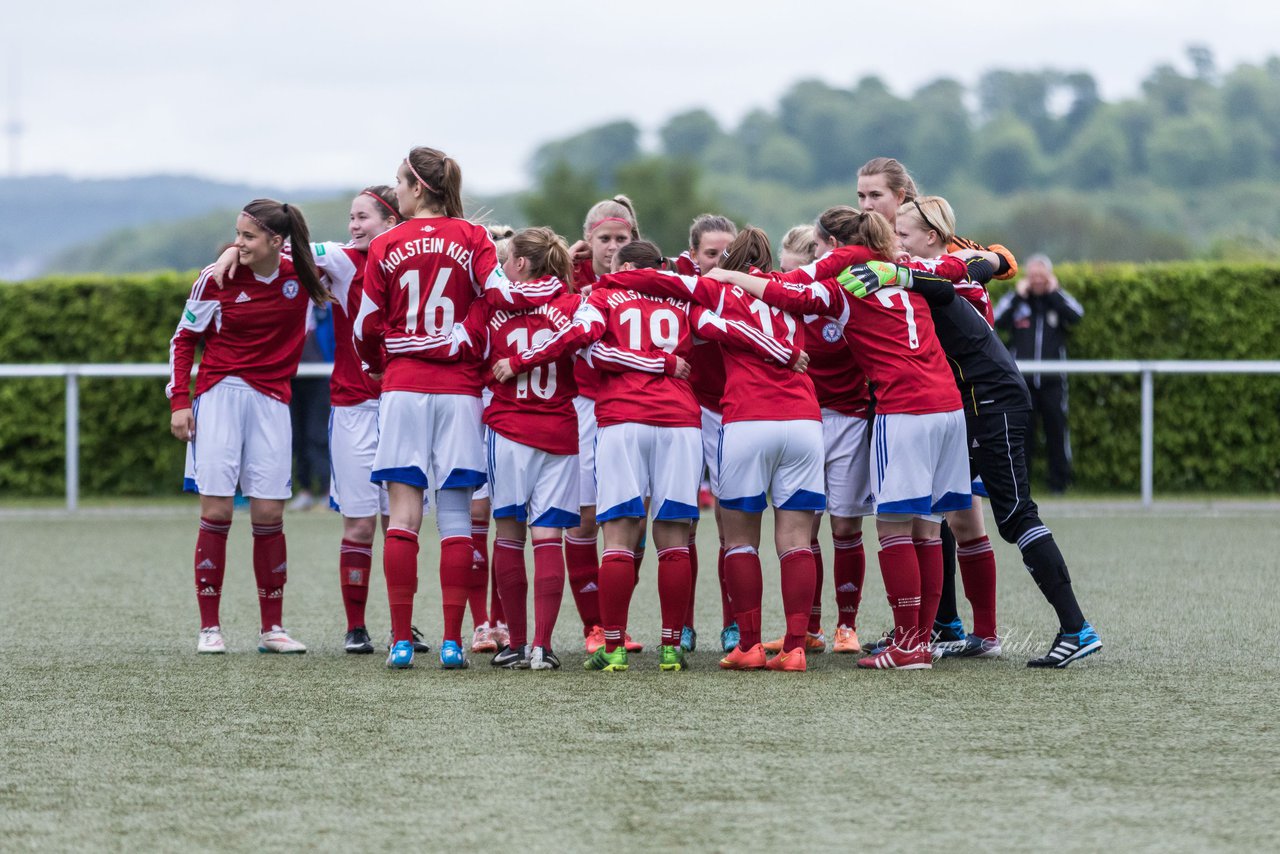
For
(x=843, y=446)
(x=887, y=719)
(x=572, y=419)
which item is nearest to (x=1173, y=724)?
(x=887, y=719)

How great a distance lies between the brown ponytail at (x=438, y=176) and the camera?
19.0 ft

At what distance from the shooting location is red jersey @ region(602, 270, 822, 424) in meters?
5.62

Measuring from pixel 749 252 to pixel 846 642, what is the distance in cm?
164

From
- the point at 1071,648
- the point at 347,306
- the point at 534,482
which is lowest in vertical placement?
the point at 1071,648

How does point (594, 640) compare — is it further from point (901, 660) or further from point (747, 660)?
point (901, 660)

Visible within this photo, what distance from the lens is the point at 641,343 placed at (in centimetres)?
565

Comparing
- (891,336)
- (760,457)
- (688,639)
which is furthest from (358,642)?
(891,336)

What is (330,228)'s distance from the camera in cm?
7438

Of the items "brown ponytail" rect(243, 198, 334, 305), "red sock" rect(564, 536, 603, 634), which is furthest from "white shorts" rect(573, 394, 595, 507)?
"brown ponytail" rect(243, 198, 334, 305)

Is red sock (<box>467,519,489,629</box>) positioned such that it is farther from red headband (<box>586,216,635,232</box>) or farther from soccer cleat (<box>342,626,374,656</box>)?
red headband (<box>586,216,635,232</box>)

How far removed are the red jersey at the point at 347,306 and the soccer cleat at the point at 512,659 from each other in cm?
121

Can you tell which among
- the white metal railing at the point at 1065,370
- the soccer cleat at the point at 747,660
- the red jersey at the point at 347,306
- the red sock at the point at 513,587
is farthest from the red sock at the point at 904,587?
the white metal railing at the point at 1065,370

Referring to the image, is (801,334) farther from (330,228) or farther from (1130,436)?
(330,228)

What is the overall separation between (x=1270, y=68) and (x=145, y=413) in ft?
312
